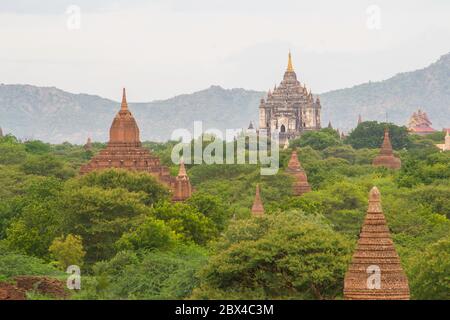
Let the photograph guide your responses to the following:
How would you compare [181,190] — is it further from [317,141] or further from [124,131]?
[317,141]

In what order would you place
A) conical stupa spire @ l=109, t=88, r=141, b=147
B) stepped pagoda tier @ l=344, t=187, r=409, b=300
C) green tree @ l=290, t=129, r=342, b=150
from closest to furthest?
stepped pagoda tier @ l=344, t=187, r=409, b=300 < conical stupa spire @ l=109, t=88, r=141, b=147 < green tree @ l=290, t=129, r=342, b=150

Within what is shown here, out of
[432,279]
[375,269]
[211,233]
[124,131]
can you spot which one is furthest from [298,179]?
[375,269]

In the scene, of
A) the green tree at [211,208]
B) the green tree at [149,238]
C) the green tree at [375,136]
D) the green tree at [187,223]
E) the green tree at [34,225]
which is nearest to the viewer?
the green tree at [149,238]

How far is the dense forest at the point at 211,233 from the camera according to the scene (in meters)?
46.8

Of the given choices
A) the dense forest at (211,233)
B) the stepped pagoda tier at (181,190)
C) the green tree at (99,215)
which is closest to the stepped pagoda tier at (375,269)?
the dense forest at (211,233)

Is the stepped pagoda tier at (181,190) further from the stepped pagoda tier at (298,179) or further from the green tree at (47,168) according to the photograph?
the green tree at (47,168)

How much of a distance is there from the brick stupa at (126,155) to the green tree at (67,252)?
85.9 ft

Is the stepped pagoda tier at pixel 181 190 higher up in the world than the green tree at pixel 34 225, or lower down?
higher up

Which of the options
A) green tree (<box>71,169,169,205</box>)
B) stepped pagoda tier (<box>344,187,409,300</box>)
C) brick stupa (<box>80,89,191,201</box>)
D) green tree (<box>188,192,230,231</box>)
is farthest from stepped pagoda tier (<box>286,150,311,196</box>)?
stepped pagoda tier (<box>344,187,409,300</box>)

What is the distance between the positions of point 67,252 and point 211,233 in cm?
825

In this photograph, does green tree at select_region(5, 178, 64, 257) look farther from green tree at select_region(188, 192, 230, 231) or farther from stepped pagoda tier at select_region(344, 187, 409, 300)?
stepped pagoda tier at select_region(344, 187, 409, 300)

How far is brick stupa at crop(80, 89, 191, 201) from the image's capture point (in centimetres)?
8875

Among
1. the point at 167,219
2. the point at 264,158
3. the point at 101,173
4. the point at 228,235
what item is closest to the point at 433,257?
the point at 228,235

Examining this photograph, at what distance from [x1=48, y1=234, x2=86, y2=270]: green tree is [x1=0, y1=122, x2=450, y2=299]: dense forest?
0.18 feet
